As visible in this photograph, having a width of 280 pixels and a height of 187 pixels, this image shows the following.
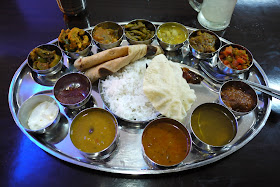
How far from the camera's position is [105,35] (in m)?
2.96

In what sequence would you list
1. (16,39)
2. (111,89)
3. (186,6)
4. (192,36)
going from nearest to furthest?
(111,89), (192,36), (16,39), (186,6)

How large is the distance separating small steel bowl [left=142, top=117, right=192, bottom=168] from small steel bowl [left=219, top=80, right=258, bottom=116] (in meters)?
0.66

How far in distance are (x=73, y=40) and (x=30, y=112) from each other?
1035mm

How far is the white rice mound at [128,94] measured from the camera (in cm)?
241

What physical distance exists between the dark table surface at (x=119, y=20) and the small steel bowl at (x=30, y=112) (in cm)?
23

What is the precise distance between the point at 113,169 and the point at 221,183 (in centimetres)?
108

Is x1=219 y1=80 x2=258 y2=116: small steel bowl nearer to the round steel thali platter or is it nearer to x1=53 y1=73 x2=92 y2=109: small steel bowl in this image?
the round steel thali platter

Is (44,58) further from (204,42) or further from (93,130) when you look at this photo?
(204,42)

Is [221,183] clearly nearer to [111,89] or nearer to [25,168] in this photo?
[111,89]

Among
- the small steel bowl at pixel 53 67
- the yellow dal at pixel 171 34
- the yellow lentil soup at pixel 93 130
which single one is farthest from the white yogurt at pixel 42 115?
the yellow dal at pixel 171 34

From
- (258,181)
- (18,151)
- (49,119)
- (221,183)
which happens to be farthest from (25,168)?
(258,181)

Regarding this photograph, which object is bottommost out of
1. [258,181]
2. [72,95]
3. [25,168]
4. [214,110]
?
[258,181]

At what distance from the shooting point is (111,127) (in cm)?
215

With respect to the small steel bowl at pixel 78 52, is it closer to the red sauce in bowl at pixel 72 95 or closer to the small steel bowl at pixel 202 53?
the red sauce in bowl at pixel 72 95
